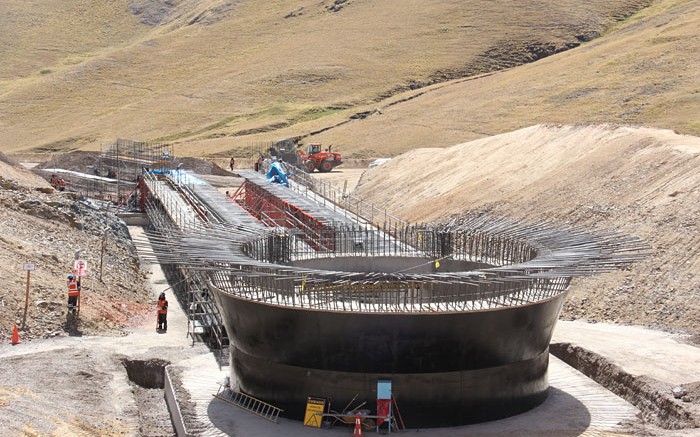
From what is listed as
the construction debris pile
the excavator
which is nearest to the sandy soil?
the construction debris pile

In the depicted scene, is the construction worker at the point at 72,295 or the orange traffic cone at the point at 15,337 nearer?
the orange traffic cone at the point at 15,337

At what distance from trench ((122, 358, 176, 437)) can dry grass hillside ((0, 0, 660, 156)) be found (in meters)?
60.6

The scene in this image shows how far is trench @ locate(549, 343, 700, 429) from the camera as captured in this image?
25.2 m

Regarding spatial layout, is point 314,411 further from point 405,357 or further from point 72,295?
point 72,295

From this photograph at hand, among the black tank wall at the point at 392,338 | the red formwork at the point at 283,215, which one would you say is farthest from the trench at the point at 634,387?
the red formwork at the point at 283,215

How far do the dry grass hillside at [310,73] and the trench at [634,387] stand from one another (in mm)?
57416

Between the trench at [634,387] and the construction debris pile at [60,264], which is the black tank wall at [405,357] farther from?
the construction debris pile at [60,264]

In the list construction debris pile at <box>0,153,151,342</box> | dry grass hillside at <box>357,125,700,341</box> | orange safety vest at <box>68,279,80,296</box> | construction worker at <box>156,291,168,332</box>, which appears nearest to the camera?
construction debris pile at <box>0,153,151,342</box>

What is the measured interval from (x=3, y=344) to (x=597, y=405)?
15.5 metres

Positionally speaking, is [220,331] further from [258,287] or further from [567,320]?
[567,320]

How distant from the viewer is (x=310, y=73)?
131m

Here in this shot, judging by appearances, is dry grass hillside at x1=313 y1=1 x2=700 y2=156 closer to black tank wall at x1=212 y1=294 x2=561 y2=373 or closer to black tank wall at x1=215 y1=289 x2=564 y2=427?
black tank wall at x1=215 y1=289 x2=564 y2=427

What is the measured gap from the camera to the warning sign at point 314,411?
23.4m

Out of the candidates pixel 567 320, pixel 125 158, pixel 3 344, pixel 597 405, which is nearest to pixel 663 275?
pixel 567 320
